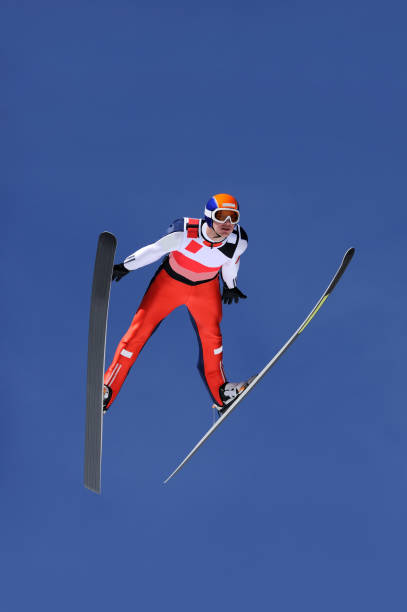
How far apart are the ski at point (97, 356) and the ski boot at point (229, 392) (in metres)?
1.46

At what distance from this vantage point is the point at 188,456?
9.76 metres

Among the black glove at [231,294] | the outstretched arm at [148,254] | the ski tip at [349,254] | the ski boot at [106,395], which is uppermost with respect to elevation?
the ski tip at [349,254]

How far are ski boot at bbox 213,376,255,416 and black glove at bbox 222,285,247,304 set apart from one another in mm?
918

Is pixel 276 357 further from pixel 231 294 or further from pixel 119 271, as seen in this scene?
pixel 119 271

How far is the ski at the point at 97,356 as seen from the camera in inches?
330

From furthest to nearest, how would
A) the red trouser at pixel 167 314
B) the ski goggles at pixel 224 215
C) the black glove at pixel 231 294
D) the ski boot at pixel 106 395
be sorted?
the black glove at pixel 231 294
the red trouser at pixel 167 314
the ski boot at pixel 106 395
the ski goggles at pixel 224 215

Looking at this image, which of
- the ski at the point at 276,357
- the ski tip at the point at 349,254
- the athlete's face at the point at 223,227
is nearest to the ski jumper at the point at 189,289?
the athlete's face at the point at 223,227

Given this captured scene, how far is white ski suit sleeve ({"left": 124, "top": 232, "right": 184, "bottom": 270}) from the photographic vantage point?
9.37m

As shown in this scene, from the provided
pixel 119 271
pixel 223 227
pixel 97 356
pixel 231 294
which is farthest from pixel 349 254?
pixel 97 356

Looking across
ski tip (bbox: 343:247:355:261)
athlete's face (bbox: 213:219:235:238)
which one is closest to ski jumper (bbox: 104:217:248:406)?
athlete's face (bbox: 213:219:235:238)

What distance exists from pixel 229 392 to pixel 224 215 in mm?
2026

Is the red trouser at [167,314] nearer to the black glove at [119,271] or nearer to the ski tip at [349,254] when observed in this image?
the black glove at [119,271]

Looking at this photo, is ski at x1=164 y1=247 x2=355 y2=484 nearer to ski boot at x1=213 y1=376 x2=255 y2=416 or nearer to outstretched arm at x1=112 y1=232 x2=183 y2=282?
ski boot at x1=213 y1=376 x2=255 y2=416

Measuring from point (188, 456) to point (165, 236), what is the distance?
7.83ft
